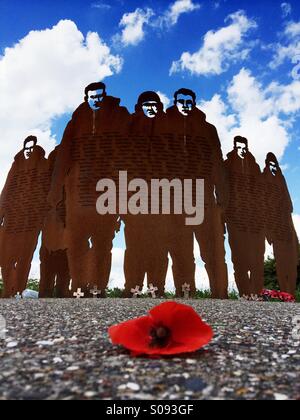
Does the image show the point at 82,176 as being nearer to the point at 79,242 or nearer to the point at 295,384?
the point at 79,242

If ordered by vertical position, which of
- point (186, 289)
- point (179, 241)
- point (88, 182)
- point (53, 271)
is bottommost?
point (186, 289)

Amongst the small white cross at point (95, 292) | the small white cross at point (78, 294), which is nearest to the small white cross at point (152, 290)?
the small white cross at point (95, 292)

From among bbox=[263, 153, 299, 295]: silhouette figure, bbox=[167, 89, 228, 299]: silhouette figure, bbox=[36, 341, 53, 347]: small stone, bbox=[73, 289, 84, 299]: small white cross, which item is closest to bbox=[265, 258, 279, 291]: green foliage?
bbox=[263, 153, 299, 295]: silhouette figure

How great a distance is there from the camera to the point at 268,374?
2.29 meters

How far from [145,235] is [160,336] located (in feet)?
20.9

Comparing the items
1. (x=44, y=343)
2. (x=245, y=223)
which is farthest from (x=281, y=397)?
(x=245, y=223)

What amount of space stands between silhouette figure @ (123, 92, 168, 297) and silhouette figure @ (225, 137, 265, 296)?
1.81m

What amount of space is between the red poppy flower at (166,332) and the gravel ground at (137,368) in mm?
78

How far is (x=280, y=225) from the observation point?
36.0ft

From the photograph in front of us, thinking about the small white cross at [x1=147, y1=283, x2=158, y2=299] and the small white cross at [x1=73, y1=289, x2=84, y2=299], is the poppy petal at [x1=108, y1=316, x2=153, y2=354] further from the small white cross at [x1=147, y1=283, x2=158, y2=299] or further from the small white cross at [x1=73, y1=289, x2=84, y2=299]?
the small white cross at [x1=73, y1=289, x2=84, y2=299]

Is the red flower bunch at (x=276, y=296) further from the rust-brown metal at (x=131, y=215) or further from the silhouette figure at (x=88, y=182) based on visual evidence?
the silhouette figure at (x=88, y=182)

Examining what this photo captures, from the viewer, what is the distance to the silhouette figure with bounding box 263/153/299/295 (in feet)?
35.2

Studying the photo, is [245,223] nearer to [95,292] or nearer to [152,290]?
[152,290]

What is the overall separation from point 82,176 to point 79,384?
287 inches
